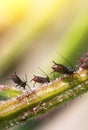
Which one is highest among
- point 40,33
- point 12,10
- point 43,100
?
point 12,10

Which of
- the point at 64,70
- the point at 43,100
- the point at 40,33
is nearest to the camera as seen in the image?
the point at 43,100

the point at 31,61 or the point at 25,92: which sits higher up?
the point at 31,61

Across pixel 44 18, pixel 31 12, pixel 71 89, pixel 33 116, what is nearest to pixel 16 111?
pixel 33 116

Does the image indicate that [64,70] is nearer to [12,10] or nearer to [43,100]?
[43,100]

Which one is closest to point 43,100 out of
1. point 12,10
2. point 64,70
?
point 64,70

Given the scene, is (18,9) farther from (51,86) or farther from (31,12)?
(51,86)

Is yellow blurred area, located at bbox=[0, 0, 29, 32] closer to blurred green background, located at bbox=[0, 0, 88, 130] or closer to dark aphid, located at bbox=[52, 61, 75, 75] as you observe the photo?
blurred green background, located at bbox=[0, 0, 88, 130]
